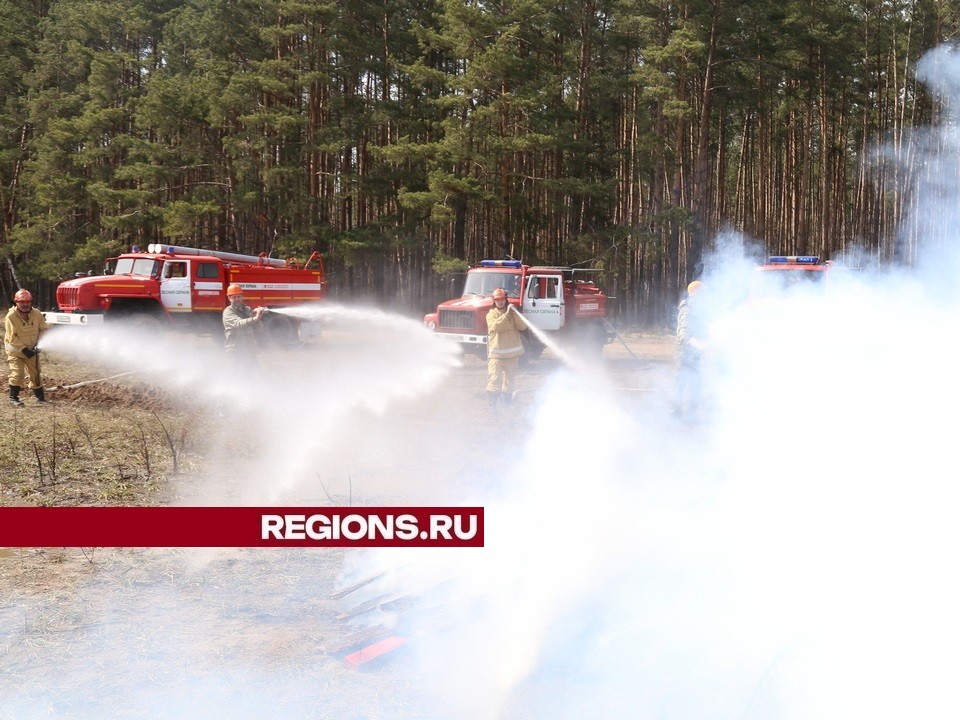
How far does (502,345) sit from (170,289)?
36.9 feet

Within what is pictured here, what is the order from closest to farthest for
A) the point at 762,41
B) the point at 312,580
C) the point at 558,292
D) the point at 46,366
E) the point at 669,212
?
1. the point at 312,580
2. the point at 46,366
3. the point at 558,292
4. the point at 669,212
5. the point at 762,41

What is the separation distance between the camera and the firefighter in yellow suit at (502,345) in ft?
37.8

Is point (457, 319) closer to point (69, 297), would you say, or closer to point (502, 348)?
point (502, 348)

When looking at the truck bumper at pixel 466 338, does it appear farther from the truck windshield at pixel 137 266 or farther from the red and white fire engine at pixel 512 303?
the truck windshield at pixel 137 266

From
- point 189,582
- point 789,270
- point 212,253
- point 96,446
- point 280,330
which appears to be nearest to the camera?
point 189,582

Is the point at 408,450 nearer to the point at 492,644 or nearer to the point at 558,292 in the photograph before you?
the point at 492,644

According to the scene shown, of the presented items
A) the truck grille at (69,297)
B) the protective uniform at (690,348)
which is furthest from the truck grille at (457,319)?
the truck grille at (69,297)

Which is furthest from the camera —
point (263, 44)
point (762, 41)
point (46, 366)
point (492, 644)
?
point (263, 44)

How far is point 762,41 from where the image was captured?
1189 inches

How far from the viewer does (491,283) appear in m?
18.3

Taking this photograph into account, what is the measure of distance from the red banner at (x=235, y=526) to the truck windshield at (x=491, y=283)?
1143cm

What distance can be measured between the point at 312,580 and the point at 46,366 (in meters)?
12.9

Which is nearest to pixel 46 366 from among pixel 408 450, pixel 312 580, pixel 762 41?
pixel 408 450

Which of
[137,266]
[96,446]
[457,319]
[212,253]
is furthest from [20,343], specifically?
[212,253]
